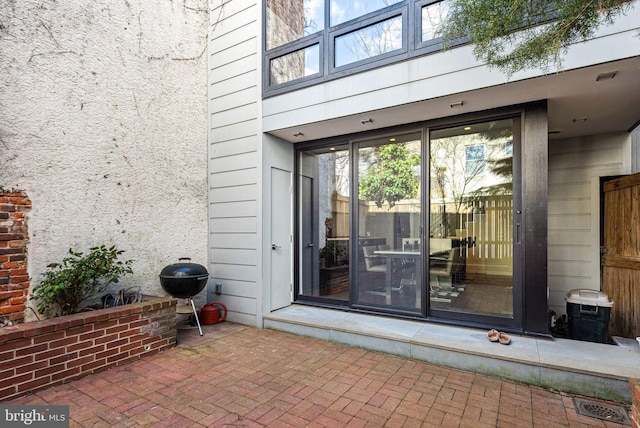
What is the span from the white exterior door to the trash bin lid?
3.50m

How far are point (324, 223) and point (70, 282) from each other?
122 inches

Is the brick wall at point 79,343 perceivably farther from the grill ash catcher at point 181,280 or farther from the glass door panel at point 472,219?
the glass door panel at point 472,219

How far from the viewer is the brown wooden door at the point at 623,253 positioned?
3.61 m

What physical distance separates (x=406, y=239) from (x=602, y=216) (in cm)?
268

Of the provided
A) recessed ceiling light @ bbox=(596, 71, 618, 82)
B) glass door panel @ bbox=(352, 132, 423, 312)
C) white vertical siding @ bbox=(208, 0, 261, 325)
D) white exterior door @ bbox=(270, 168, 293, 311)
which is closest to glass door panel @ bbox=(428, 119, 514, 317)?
glass door panel @ bbox=(352, 132, 423, 312)

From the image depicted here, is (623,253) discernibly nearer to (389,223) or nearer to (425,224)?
(425,224)

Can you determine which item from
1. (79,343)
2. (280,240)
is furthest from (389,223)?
(79,343)

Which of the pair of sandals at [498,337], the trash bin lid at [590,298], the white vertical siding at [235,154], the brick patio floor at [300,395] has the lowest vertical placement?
the brick patio floor at [300,395]

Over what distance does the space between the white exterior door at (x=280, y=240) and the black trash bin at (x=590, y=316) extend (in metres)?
3.50

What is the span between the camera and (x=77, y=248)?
3.46 metres

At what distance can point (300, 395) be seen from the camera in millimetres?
2656

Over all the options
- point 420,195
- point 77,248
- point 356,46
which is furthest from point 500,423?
point 77,248

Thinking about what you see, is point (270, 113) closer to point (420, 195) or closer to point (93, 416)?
point (420, 195)

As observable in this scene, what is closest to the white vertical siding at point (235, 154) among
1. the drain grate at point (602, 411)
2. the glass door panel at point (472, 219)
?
the glass door panel at point (472, 219)
